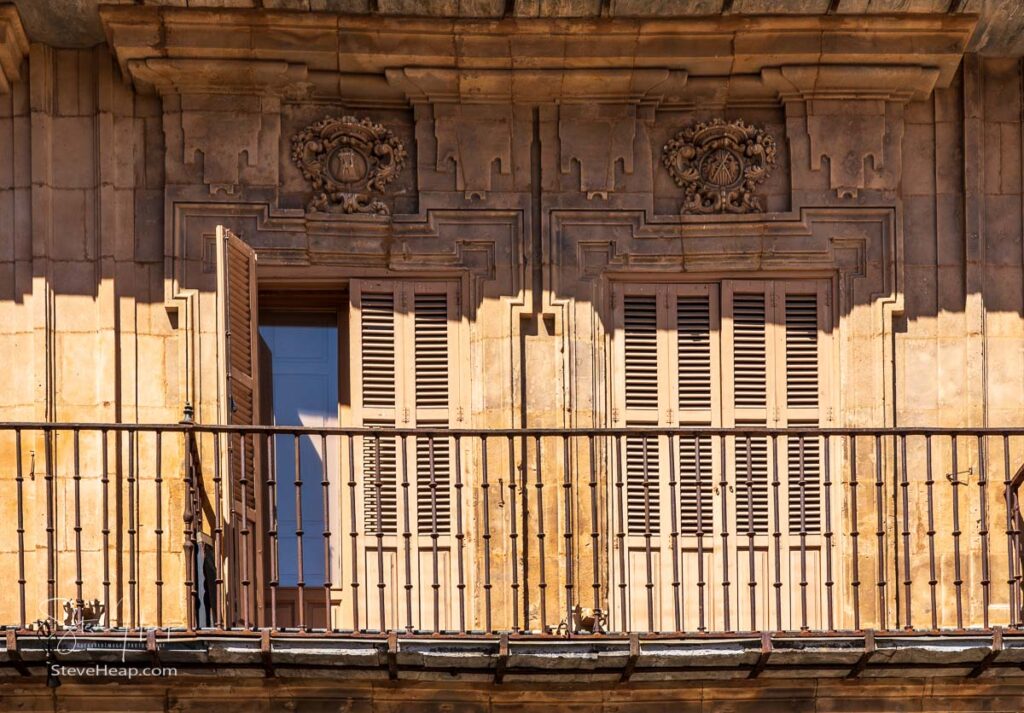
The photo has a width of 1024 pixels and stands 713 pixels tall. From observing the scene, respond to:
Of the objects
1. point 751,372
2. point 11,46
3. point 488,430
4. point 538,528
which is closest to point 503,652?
point 538,528

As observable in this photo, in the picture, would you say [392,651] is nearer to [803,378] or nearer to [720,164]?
[803,378]

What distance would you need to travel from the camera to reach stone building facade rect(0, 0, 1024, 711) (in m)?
13.2

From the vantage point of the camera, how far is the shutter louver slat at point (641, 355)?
13570 millimetres

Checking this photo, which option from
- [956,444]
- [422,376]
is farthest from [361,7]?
[956,444]

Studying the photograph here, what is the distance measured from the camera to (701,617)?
12.0 m

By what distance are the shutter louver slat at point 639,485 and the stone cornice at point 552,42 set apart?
2.15 m

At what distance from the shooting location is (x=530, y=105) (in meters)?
13.6

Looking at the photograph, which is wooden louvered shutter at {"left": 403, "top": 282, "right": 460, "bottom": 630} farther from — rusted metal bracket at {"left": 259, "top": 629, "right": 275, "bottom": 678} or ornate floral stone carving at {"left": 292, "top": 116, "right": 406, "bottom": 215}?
rusted metal bracket at {"left": 259, "top": 629, "right": 275, "bottom": 678}

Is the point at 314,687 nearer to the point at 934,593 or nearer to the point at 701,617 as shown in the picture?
the point at 701,617

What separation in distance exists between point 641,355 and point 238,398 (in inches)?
93.3

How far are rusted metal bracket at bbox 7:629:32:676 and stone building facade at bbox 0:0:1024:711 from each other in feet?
3.43

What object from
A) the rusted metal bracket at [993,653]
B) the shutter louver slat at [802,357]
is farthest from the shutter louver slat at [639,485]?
the rusted metal bracket at [993,653]

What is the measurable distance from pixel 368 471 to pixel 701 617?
238cm

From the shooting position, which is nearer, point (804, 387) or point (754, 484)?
point (754, 484)
